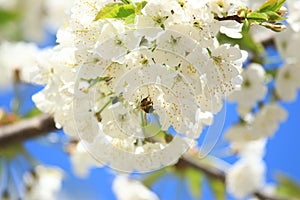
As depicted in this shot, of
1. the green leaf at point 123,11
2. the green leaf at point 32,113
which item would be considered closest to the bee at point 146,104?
the green leaf at point 123,11

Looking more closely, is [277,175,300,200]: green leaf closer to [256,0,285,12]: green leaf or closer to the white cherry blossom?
the white cherry blossom

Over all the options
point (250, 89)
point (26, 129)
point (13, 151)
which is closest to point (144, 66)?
point (250, 89)

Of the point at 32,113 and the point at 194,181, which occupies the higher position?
the point at 32,113

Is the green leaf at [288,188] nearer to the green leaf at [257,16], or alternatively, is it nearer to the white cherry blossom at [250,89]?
the white cherry blossom at [250,89]

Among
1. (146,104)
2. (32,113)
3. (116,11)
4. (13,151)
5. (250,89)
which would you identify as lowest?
(13,151)

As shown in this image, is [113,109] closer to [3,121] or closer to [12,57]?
[3,121]

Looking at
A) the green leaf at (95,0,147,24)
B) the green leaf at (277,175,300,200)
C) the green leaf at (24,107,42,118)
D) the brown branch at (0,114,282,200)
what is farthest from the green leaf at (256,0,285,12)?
the green leaf at (277,175,300,200)

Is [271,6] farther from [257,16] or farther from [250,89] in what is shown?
[250,89]
